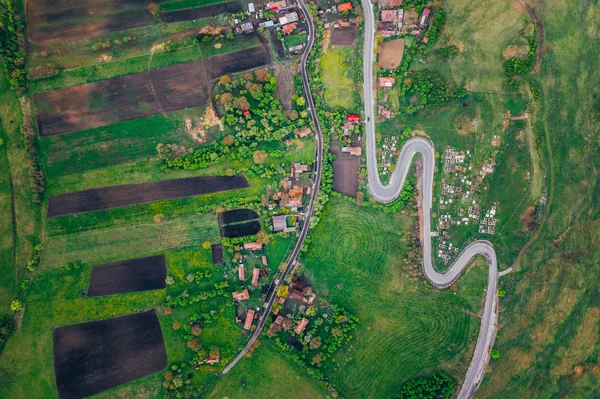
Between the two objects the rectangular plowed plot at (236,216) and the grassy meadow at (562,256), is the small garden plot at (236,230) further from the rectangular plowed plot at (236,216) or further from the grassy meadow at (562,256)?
the grassy meadow at (562,256)

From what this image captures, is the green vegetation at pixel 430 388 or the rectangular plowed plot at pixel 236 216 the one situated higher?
the rectangular plowed plot at pixel 236 216

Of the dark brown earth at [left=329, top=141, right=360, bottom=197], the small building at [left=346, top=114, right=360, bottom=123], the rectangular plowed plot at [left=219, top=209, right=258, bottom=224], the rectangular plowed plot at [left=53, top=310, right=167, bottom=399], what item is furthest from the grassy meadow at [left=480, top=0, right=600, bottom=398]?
the rectangular plowed plot at [left=53, top=310, right=167, bottom=399]

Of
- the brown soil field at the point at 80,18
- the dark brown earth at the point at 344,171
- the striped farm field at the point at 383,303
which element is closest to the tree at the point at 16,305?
the brown soil field at the point at 80,18

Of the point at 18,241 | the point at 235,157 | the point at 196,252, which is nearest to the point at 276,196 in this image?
the point at 235,157

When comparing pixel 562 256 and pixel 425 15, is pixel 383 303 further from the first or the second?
pixel 425 15

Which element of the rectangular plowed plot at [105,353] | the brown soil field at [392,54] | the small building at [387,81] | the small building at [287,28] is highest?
the small building at [287,28]

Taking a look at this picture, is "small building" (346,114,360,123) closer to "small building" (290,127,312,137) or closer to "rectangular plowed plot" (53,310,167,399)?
"small building" (290,127,312,137)
